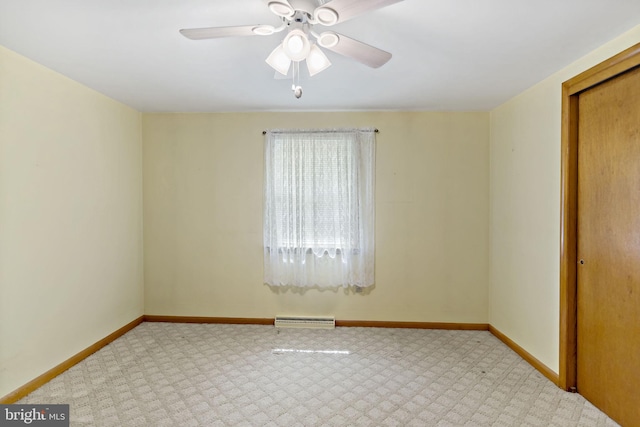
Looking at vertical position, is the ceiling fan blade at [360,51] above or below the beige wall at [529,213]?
above

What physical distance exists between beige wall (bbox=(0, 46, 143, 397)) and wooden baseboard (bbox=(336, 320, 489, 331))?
7.83 feet

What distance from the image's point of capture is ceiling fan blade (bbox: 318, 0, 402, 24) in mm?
1204

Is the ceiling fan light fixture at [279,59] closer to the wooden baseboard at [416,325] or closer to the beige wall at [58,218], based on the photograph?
the beige wall at [58,218]

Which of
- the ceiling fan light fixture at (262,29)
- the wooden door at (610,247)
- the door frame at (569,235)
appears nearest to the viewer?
the ceiling fan light fixture at (262,29)

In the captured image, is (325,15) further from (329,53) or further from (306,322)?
(306,322)

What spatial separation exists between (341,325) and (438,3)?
116 inches

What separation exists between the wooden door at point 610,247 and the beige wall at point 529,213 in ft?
0.59

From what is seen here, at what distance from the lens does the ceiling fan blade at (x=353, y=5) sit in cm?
120

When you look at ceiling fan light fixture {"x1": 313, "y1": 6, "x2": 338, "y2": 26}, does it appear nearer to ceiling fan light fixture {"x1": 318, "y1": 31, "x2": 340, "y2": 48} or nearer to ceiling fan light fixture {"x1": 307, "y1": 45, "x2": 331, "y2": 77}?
ceiling fan light fixture {"x1": 318, "y1": 31, "x2": 340, "y2": 48}

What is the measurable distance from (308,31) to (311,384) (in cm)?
232

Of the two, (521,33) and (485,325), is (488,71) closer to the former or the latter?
(521,33)

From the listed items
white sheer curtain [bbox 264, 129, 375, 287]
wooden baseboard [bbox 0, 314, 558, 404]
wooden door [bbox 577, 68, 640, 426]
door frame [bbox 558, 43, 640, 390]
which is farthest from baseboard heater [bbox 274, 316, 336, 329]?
wooden door [bbox 577, 68, 640, 426]

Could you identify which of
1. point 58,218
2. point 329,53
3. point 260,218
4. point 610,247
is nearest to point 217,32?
point 329,53

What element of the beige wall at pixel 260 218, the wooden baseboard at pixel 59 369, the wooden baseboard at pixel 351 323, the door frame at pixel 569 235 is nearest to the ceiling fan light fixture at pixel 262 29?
the beige wall at pixel 260 218
